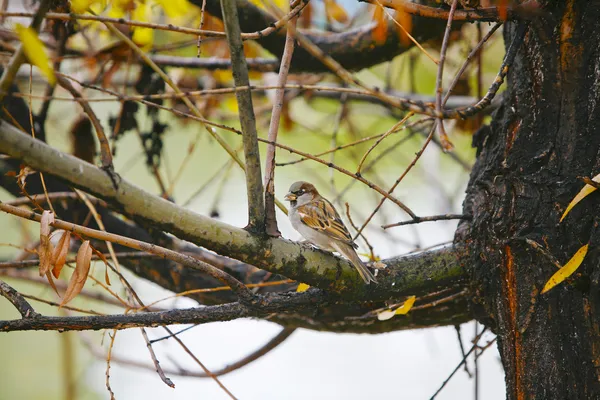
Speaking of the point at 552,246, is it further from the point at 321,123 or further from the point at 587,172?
the point at 321,123

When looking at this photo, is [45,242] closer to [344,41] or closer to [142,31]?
[344,41]

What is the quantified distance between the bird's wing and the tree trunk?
758mm

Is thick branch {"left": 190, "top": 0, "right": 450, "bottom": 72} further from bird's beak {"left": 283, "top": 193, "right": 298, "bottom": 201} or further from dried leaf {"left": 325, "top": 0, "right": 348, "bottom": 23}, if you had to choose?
bird's beak {"left": 283, "top": 193, "right": 298, "bottom": 201}

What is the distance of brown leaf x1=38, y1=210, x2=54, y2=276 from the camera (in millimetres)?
1388

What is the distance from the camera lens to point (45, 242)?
1.42m

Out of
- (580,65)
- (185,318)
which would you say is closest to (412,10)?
(580,65)

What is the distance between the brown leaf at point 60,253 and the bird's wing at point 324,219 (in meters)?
1.15

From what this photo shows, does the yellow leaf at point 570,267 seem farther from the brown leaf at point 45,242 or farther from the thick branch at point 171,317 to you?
the brown leaf at point 45,242

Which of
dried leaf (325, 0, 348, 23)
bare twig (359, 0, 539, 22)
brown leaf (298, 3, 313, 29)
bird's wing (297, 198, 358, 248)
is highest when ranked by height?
dried leaf (325, 0, 348, 23)

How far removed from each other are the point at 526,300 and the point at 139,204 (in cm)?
107

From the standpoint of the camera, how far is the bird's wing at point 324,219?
2.54 m

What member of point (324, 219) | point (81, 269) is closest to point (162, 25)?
point (81, 269)

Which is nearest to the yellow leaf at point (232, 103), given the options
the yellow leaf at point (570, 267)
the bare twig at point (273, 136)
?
the bare twig at point (273, 136)

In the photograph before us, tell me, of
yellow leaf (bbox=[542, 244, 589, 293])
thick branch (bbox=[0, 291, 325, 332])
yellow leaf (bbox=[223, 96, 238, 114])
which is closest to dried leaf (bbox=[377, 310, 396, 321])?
thick branch (bbox=[0, 291, 325, 332])
